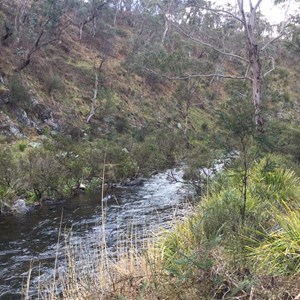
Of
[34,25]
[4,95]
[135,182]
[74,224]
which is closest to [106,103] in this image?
[34,25]

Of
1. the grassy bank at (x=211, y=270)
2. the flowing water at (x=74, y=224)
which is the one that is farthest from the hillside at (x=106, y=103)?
the grassy bank at (x=211, y=270)

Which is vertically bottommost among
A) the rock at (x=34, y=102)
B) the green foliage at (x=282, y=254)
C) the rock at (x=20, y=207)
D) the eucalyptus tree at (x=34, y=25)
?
the rock at (x=20, y=207)

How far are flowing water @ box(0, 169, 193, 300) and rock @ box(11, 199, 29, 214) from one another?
298 mm

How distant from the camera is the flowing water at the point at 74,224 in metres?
7.71

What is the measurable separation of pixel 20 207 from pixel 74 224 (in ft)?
7.39

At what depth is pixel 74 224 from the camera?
11195mm

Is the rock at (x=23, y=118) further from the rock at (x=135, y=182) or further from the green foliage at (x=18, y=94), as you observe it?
the rock at (x=135, y=182)

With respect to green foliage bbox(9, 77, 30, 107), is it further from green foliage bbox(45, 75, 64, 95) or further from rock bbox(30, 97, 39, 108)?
green foliage bbox(45, 75, 64, 95)

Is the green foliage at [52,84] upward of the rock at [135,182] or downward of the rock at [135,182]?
upward

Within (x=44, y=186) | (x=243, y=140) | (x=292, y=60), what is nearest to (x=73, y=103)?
(x=44, y=186)

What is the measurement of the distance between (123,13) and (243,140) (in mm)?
50771

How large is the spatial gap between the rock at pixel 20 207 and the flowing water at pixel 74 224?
30 cm

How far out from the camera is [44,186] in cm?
1370

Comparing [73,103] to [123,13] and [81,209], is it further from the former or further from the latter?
[123,13]
